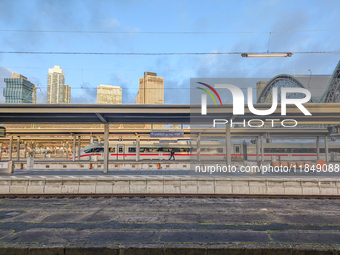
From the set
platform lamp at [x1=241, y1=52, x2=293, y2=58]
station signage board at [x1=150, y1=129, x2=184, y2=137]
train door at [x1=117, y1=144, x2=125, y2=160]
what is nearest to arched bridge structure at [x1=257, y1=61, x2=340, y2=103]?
station signage board at [x1=150, y1=129, x2=184, y2=137]

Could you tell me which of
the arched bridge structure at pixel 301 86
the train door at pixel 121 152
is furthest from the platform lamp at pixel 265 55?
the train door at pixel 121 152

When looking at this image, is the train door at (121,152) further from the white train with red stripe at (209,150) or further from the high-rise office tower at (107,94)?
the high-rise office tower at (107,94)

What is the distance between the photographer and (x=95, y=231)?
6.65 meters

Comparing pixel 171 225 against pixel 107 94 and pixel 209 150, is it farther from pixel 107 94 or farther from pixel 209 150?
pixel 107 94

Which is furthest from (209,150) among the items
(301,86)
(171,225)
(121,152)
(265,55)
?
(301,86)

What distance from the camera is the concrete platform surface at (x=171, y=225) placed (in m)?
5.30

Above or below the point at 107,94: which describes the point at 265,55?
below

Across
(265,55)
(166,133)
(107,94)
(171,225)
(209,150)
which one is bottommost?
(171,225)

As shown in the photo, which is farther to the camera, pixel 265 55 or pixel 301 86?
pixel 301 86

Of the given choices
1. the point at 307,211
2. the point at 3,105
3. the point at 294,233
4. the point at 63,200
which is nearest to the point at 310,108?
the point at 307,211

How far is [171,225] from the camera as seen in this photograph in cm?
726

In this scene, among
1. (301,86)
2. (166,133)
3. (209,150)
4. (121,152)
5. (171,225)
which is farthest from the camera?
(301,86)

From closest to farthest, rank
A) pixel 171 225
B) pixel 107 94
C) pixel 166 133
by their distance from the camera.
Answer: pixel 171 225 → pixel 166 133 → pixel 107 94

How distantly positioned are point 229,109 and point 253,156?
26.1 meters
